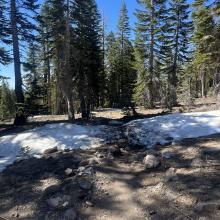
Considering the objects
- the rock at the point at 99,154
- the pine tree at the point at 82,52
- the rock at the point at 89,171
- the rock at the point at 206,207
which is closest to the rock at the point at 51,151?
the rock at the point at 99,154

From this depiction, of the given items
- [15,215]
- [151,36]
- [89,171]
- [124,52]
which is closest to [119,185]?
[89,171]

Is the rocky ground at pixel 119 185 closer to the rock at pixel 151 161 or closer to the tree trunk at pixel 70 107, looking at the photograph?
the rock at pixel 151 161

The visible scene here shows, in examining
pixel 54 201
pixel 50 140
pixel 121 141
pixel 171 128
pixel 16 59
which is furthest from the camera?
pixel 16 59

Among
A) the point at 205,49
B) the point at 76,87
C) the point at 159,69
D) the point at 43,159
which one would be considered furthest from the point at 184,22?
the point at 43,159

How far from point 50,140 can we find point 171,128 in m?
4.47

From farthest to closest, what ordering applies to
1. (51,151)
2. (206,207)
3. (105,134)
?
(105,134) → (51,151) → (206,207)

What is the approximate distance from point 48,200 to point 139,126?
5.52 m

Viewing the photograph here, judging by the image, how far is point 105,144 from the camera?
35.5 ft

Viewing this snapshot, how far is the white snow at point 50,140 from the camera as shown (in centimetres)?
1093

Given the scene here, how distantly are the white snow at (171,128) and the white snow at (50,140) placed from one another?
1214 millimetres

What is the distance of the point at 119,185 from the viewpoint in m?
7.61

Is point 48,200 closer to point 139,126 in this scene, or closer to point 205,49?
point 139,126

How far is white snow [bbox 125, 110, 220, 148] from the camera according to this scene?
10383mm

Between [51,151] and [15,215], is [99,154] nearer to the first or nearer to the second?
[51,151]
